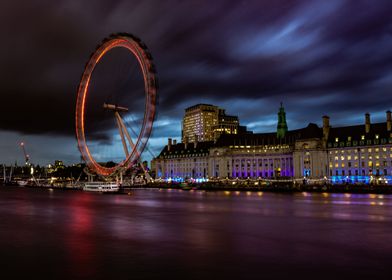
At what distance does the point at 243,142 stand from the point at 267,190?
61.6 m

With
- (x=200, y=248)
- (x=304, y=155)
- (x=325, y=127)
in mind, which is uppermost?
(x=325, y=127)

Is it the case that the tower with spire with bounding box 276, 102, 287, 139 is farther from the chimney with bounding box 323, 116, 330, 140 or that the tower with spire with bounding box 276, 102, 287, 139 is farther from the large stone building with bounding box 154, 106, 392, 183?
the chimney with bounding box 323, 116, 330, 140

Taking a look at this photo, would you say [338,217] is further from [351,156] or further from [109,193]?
[351,156]

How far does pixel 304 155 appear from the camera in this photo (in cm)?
15300

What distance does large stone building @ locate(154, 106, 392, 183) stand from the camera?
134m

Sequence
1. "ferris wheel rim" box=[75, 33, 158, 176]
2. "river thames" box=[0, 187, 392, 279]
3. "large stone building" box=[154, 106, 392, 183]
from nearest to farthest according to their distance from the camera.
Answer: "river thames" box=[0, 187, 392, 279] < "ferris wheel rim" box=[75, 33, 158, 176] < "large stone building" box=[154, 106, 392, 183]

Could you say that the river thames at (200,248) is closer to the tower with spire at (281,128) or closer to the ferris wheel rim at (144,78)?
the ferris wheel rim at (144,78)

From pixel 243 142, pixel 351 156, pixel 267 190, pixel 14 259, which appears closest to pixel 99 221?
pixel 14 259

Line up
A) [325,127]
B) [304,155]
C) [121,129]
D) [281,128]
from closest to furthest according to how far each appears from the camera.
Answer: [121,129], [325,127], [304,155], [281,128]

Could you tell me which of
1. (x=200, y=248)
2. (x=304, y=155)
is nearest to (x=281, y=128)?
(x=304, y=155)

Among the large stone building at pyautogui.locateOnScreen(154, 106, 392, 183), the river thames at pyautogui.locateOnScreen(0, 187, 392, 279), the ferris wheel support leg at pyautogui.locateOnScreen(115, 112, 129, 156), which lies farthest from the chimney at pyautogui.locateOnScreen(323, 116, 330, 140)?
the river thames at pyautogui.locateOnScreen(0, 187, 392, 279)

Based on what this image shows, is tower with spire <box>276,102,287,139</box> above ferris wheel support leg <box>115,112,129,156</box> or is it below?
above

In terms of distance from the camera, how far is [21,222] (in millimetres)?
42719

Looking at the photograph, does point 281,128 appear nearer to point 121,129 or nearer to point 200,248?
point 121,129
